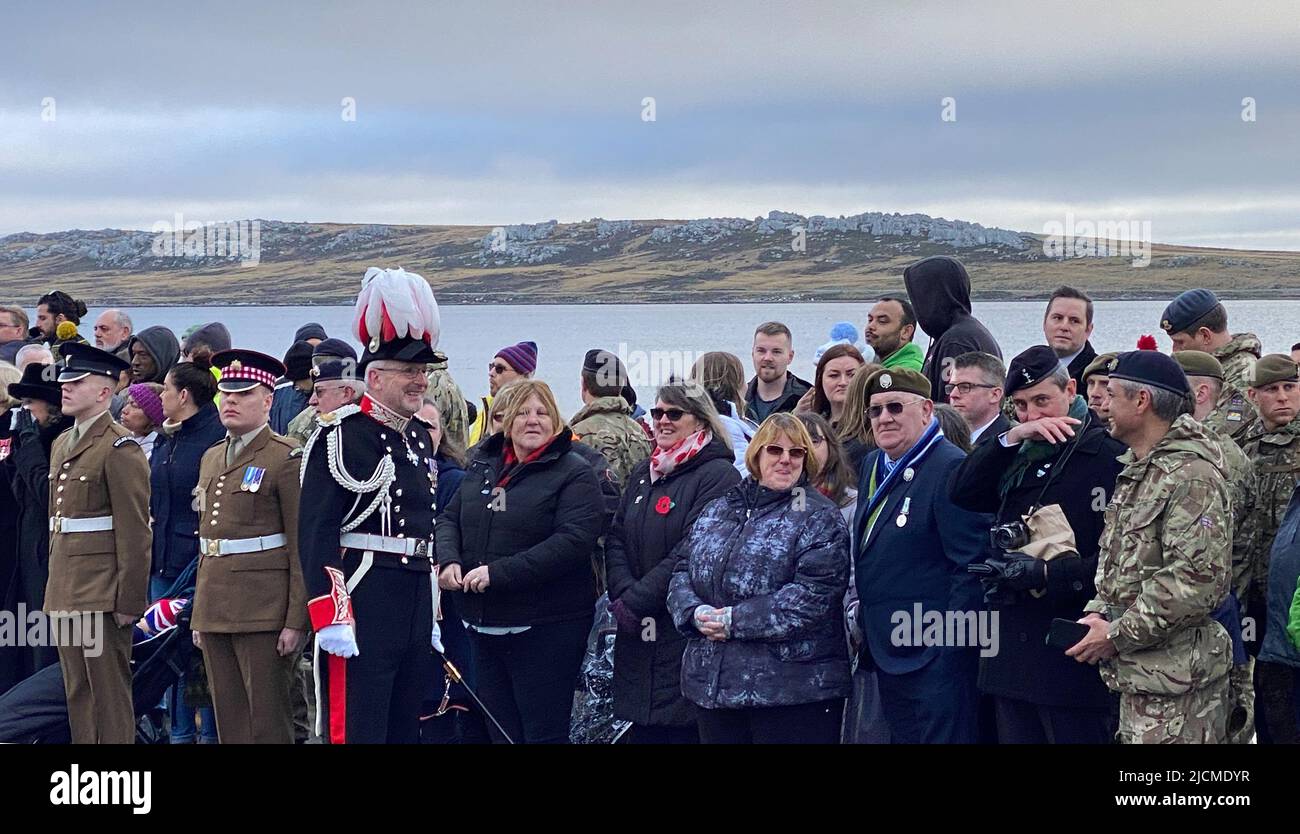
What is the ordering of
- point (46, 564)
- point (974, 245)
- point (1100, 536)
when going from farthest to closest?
point (974, 245), point (46, 564), point (1100, 536)

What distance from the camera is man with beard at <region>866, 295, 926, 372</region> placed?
7406 mm

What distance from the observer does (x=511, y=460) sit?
6.36 metres

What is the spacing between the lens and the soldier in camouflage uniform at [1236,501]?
206 inches

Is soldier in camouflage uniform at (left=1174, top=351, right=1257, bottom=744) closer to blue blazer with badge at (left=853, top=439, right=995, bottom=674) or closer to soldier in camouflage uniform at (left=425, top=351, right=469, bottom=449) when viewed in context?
blue blazer with badge at (left=853, top=439, right=995, bottom=674)

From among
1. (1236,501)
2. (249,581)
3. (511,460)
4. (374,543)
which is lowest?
(249,581)

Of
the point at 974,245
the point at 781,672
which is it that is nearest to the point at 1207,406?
the point at 781,672

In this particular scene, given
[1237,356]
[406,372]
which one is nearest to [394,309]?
[406,372]

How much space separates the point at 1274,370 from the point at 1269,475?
438mm

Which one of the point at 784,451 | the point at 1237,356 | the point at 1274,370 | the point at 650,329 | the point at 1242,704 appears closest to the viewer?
the point at 1242,704

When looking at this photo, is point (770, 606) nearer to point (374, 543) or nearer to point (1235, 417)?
point (374, 543)

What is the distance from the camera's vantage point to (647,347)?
9586mm
